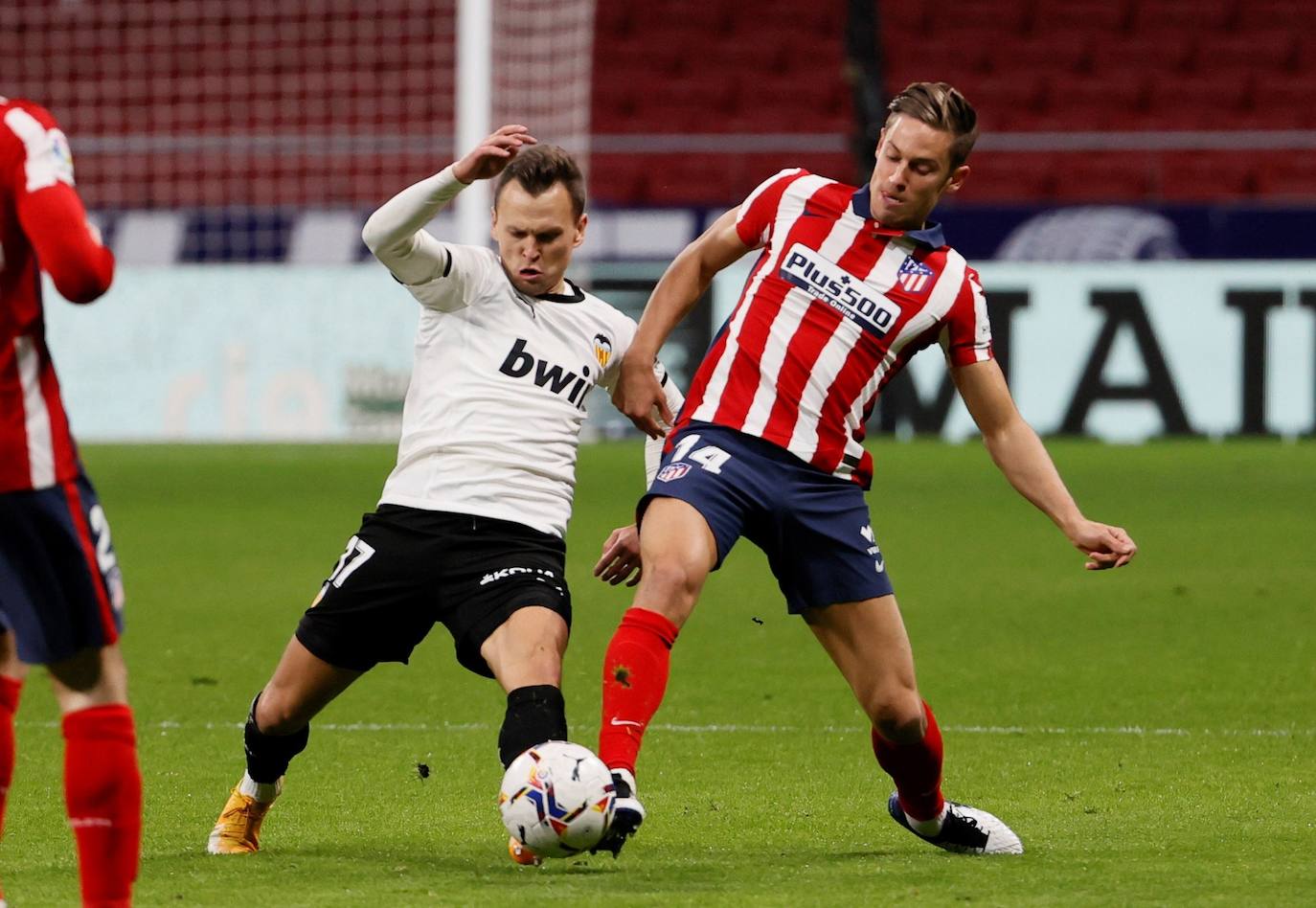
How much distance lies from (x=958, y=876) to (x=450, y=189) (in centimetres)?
173

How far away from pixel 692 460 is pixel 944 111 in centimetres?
92

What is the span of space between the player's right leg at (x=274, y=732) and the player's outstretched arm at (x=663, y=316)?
2.84ft

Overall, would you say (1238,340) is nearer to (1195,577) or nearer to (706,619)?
(1195,577)

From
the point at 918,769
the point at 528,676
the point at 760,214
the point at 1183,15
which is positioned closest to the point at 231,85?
the point at 1183,15

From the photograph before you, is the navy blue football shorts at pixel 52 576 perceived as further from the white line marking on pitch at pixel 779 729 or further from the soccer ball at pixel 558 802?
the white line marking on pitch at pixel 779 729

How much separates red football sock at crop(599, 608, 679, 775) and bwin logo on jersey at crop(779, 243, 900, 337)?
844 mm

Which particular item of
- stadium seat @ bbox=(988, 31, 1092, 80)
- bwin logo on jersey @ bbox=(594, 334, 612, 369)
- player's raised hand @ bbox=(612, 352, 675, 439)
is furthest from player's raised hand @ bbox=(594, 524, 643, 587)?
stadium seat @ bbox=(988, 31, 1092, 80)

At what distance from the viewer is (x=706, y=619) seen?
28.0 feet

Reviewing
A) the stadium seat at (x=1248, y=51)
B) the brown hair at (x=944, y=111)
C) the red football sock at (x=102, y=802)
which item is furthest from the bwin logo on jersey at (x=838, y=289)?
the stadium seat at (x=1248, y=51)

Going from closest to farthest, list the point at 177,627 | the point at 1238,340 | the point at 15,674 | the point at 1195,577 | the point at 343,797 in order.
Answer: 1. the point at 15,674
2. the point at 343,797
3. the point at 177,627
4. the point at 1195,577
5. the point at 1238,340

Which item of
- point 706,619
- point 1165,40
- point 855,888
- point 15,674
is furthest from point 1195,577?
point 1165,40

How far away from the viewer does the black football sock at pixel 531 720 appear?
4.11 m

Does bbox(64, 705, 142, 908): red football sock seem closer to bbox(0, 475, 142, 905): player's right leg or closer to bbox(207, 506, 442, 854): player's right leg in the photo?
bbox(0, 475, 142, 905): player's right leg

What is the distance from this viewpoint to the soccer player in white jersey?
14.2ft
